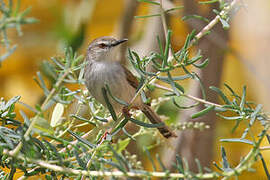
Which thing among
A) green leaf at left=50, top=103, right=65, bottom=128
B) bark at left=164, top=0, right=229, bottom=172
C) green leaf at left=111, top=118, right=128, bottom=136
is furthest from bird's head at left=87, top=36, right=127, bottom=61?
green leaf at left=111, top=118, right=128, bottom=136

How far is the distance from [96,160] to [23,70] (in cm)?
320

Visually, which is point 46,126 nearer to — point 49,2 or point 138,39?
point 138,39

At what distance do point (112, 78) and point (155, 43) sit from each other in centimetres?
100

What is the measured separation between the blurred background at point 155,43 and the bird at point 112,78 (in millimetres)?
249

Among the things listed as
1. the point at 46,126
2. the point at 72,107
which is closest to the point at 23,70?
the point at 72,107

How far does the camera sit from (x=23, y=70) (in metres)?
→ 4.05

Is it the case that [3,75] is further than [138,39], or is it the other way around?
[3,75]

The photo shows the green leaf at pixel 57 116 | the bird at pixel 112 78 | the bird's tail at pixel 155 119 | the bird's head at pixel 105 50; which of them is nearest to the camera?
the green leaf at pixel 57 116

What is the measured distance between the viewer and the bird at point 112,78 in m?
2.08

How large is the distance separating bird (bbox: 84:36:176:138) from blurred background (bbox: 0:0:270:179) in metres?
0.25

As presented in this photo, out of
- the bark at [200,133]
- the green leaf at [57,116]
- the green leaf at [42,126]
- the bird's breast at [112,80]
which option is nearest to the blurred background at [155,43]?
the bark at [200,133]

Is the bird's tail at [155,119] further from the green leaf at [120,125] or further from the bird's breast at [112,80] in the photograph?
the green leaf at [120,125]

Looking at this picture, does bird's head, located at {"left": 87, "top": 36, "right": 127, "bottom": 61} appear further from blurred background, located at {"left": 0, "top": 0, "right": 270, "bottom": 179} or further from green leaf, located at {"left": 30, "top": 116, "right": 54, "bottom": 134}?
green leaf, located at {"left": 30, "top": 116, "right": 54, "bottom": 134}

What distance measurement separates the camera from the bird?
208cm
